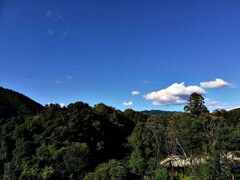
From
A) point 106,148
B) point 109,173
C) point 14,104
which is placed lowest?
point 109,173

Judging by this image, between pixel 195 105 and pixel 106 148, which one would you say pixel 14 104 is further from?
pixel 195 105

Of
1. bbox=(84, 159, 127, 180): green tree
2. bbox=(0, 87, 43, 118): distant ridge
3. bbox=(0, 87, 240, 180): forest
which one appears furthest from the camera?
bbox=(0, 87, 43, 118): distant ridge

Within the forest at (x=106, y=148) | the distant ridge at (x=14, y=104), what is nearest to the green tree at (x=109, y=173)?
the forest at (x=106, y=148)

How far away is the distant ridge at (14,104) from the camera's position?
41.1 meters

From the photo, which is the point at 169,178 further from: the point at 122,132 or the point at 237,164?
the point at 122,132

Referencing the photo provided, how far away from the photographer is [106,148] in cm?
3678

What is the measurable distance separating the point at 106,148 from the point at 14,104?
15.6 metres

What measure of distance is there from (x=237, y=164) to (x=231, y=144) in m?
4.00

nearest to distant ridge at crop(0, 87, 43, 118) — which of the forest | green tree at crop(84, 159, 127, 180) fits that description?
the forest

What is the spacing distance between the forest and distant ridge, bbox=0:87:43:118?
0.45ft

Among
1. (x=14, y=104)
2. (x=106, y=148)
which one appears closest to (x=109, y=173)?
(x=106, y=148)

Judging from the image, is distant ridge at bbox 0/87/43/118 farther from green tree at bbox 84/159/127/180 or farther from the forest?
green tree at bbox 84/159/127/180

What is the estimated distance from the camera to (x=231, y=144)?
30078mm

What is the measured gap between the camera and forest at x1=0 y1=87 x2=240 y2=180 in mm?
28016
